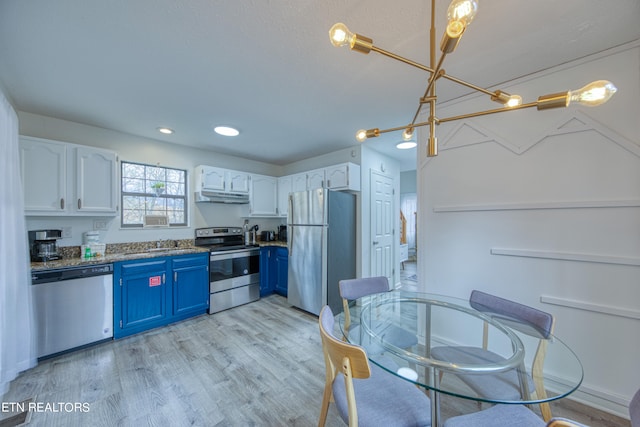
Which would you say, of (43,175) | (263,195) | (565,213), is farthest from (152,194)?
(565,213)

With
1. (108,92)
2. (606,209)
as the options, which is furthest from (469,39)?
(108,92)

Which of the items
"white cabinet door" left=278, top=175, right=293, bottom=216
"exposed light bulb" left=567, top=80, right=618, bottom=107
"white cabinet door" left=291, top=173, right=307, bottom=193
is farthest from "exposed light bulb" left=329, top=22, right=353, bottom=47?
"white cabinet door" left=278, top=175, right=293, bottom=216

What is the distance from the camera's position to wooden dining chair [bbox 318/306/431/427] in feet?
3.10

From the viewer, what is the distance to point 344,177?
346 cm

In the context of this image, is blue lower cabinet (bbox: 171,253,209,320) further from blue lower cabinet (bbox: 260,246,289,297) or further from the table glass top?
the table glass top

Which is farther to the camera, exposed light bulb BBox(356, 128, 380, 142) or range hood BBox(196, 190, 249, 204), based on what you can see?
range hood BBox(196, 190, 249, 204)

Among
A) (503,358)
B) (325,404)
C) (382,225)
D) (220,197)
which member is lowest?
(325,404)

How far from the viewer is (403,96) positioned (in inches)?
87.9

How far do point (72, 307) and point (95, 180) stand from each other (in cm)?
141

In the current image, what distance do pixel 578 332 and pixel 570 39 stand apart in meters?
2.07

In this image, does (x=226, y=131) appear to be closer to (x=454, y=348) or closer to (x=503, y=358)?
(x=454, y=348)

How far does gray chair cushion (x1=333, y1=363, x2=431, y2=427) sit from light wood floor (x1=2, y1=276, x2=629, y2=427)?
65 centimetres

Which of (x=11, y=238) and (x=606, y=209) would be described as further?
(x=11, y=238)

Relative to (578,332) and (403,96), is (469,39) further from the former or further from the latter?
→ (578,332)
